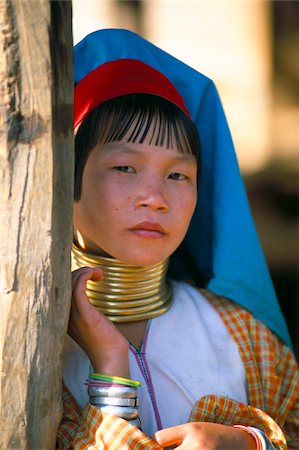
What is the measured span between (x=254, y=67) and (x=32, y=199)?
12.6 feet

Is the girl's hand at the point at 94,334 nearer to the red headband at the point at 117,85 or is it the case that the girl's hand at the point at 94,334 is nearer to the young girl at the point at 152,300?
the young girl at the point at 152,300

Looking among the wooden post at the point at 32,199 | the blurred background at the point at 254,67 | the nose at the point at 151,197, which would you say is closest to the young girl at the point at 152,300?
the nose at the point at 151,197

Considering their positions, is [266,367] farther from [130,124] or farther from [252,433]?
[130,124]

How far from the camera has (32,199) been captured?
1486 millimetres

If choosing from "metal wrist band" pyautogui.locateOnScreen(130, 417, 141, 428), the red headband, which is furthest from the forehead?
"metal wrist band" pyautogui.locateOnScreen(130, 417, 141, 428)

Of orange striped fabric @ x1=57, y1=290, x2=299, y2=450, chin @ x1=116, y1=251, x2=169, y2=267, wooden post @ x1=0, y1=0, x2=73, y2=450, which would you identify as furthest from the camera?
chin @ x1=116, y1=251, x2=169, y2=267

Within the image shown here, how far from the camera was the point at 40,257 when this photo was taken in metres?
1.50

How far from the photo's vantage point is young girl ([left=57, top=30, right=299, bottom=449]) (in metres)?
1.76

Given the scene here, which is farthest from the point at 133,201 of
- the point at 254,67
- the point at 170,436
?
the point at 254,67

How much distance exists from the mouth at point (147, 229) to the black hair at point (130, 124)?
171mm

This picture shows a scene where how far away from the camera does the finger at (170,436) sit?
173 cm

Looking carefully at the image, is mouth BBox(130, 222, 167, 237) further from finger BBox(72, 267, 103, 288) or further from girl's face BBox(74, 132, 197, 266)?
finger BBox(72, 267, 103, 288)

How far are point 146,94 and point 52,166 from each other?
1.81 feet

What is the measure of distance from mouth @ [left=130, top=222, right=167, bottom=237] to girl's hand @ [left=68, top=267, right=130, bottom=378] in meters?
0.16
